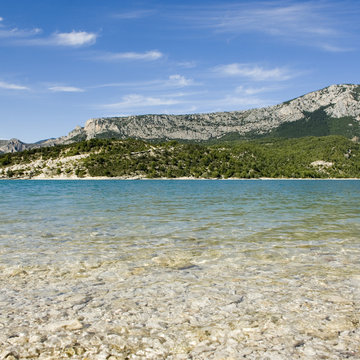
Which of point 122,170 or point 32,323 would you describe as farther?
point 122,170

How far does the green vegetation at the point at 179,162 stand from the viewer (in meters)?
165

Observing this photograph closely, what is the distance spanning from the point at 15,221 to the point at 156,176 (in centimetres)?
14178

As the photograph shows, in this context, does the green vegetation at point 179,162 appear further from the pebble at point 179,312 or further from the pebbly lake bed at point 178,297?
the pebble at point 179,312

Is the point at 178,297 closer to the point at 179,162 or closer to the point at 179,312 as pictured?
the point at 179,312

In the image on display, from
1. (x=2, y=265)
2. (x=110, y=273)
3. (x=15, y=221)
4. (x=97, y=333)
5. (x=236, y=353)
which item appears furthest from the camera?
(x=15, y=221)

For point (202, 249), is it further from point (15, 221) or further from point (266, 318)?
point (15, 221)

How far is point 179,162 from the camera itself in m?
177

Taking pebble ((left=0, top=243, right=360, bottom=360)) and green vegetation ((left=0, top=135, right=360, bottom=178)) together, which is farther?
green vegetation ((left=0, top=135, right=360, bottom=178))

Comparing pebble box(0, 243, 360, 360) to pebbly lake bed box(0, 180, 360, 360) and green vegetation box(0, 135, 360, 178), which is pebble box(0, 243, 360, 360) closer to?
pebbly lake bed box(0, 180, 360, 360)

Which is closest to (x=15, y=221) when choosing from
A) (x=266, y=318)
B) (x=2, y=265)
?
(x=2, y=265)

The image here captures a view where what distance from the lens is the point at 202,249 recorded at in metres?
12.6

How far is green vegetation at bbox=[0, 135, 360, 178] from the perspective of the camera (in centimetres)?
16538

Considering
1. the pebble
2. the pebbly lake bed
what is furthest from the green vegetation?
the pebble

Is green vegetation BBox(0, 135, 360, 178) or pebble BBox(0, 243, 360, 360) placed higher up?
green vegetation BBox(0, 135, 360, 178)
